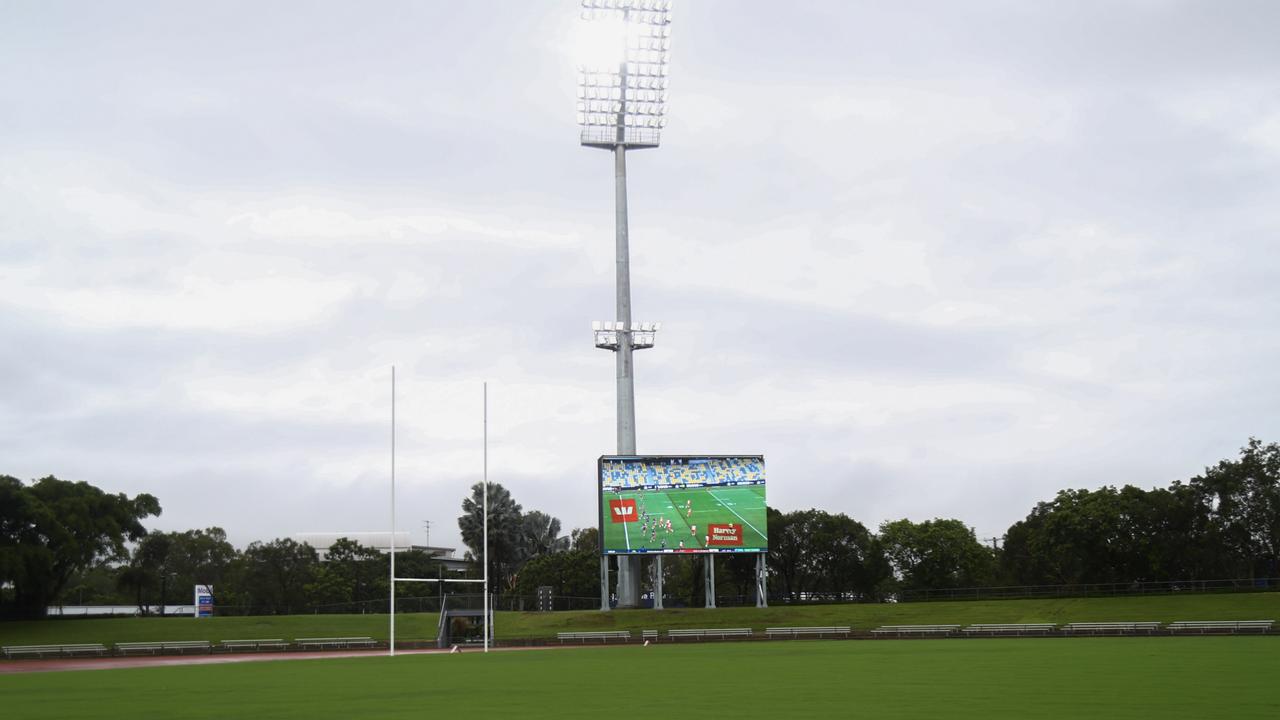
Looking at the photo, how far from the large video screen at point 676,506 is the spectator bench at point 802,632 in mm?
5201

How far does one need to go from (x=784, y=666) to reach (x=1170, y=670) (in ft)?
26.0

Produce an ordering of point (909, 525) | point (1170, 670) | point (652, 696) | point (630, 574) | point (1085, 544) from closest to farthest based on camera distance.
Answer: point (652, 696)
point (1170, 670)
point (630, 574)
point (1085, 544)
point (909, 525)

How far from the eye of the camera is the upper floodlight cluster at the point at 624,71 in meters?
56.7

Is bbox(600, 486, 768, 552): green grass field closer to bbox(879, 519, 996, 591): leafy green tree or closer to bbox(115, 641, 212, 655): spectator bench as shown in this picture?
bbox(115, 641, 212, 655): spectator bench

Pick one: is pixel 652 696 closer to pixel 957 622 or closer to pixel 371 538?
pixel 957 622

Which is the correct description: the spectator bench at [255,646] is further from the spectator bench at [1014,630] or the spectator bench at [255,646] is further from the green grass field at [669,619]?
the spectator bench at [1014,630]

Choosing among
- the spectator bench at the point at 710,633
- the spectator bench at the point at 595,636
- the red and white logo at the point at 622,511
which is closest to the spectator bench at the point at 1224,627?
the spectator bench at the point at 710,633

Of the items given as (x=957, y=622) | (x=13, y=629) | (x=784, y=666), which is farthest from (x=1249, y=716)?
(x=13, y=629)

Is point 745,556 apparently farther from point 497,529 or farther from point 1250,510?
point 1250,510

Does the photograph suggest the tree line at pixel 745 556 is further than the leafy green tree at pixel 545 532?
No

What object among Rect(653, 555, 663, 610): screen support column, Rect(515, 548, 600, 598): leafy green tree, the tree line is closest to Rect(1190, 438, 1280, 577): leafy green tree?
the tree line

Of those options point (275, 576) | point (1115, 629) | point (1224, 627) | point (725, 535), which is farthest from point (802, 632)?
point (275, 576)

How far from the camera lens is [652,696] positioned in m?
17.4

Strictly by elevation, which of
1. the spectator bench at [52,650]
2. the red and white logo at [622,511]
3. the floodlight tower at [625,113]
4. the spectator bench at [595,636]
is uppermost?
the floodlight tower at [625,113]
